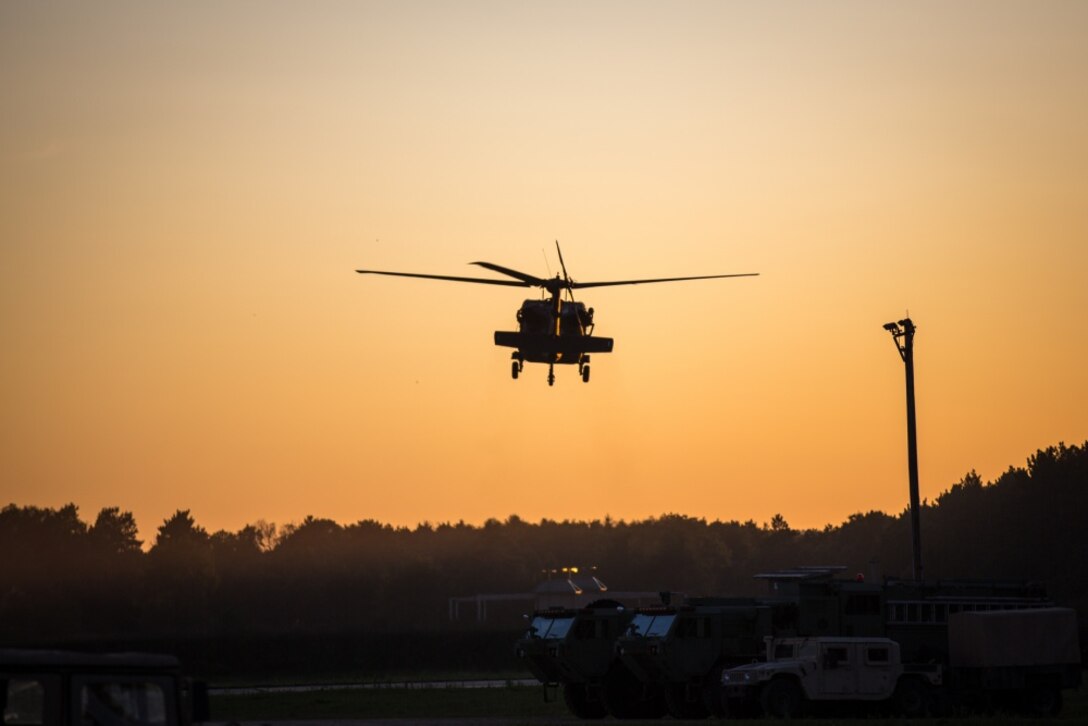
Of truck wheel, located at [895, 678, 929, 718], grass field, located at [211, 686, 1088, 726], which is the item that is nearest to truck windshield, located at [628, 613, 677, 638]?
grass field, located at [211, 686, 1088, 726]

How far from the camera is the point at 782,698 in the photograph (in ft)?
111

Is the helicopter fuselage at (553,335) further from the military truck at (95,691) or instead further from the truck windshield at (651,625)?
the military truck at (95,691)

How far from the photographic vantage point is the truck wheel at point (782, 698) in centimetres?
3347

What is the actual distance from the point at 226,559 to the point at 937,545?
5878 cm

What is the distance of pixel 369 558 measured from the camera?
138250mm

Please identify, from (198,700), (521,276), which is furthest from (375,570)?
(198,700)

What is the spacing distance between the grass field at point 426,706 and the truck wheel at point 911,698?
1.26 metres

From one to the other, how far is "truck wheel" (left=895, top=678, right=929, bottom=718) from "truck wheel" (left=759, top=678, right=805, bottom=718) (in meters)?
2.31

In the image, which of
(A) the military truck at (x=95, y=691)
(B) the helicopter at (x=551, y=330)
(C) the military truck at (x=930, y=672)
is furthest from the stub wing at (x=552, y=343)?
(A) the military truck at (x=95, y=691)

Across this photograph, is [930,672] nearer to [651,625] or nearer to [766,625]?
[766,625]

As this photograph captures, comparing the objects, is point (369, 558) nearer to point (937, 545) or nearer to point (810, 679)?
point (937, 545)

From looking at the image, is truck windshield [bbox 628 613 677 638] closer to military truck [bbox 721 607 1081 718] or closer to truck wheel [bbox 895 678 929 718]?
military truck [bbox 721 607 1081 718]

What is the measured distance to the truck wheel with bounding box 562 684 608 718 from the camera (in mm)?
40438

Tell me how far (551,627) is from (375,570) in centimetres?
9549
